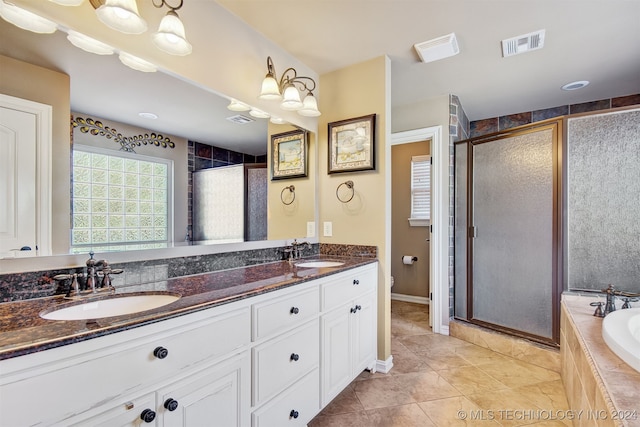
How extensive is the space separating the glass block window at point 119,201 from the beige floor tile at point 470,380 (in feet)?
6.83

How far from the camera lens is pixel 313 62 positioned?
2.35m

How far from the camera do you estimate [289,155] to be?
2.29m

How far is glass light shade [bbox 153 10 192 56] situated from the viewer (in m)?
1.29

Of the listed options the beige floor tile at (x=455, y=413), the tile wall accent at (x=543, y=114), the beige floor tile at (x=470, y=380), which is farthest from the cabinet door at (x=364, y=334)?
the tile wall accent at (x=543, y=114)

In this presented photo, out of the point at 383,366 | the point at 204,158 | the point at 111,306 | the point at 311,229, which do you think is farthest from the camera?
the point at 311,229

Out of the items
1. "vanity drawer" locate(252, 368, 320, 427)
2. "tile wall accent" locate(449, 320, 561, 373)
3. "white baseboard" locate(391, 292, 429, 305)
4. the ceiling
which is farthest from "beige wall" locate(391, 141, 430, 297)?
"vanity drawer" locate(252, 368, 320, 427)

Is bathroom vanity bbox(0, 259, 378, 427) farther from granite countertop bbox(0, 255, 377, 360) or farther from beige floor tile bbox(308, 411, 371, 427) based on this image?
beige floor tile bbox(308, 411, 371, 427)

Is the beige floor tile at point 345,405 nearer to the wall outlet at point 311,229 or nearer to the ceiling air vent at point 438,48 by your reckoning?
the wall outlet at point 311,229

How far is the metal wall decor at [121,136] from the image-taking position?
123cm

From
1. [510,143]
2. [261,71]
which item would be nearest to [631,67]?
[510,143]

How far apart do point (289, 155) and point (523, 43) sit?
181cm

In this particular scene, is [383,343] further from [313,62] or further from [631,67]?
[631,67]

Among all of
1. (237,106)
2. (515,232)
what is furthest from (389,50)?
(515,232)

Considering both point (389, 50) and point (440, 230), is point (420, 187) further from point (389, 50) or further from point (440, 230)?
point (389, 50)
